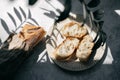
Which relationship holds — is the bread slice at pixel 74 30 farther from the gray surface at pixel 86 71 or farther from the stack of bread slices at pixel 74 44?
the gray surface at pixel 86 71

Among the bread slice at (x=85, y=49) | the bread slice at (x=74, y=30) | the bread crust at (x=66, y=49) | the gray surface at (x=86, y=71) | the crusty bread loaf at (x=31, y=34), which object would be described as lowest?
the gray surface at (x=86, y=71)

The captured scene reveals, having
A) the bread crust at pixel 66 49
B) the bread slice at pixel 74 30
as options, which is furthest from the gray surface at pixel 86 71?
the bread slice at pixel 74 30

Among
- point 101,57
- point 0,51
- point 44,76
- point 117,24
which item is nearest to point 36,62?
point 44,76

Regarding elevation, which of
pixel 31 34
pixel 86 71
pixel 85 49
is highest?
pixel 31 34

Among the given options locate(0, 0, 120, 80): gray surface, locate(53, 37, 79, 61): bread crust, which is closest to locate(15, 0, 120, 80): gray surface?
locate(0, 0, 120, 80): gray surface

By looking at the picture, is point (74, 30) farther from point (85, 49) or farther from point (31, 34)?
point (31, 34)

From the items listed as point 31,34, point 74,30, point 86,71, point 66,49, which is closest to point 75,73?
point 86,71

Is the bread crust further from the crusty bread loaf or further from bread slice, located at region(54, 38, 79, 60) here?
the crusty bread loaf
